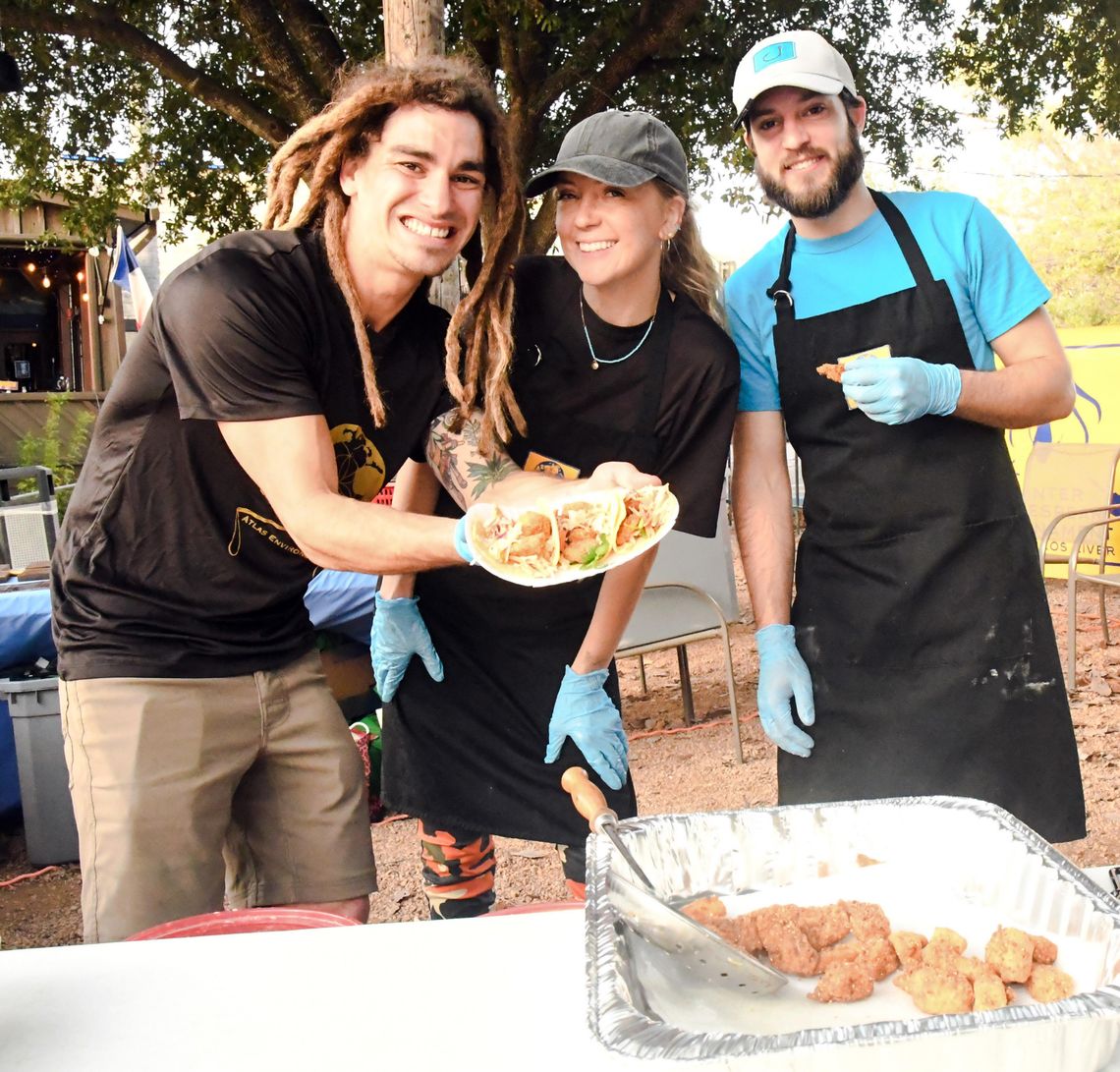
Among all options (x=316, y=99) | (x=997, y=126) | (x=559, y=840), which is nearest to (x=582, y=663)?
(x=559, y=840)

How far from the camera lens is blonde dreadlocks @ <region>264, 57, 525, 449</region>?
1872mm

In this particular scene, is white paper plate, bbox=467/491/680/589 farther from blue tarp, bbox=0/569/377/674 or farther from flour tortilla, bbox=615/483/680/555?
blue tarp, bbox=0/569/377/674

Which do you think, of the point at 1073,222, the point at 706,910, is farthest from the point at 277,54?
the point at 1073,222

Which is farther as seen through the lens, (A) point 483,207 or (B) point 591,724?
(B) point 591,724

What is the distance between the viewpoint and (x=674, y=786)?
4340 mm

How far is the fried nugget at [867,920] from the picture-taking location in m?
1.22

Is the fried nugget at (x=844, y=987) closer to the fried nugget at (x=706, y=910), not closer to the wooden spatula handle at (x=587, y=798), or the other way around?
the fried nugget at (x=706, y=910)

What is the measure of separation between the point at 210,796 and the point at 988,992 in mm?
1302

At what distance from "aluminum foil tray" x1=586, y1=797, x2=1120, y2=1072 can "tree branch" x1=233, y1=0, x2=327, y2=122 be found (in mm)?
6227

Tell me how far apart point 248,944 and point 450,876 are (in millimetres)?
1120

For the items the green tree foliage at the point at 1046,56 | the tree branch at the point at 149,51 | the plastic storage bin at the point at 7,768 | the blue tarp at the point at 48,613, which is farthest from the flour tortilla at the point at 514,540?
the green tree foliage at the point at 1046,56

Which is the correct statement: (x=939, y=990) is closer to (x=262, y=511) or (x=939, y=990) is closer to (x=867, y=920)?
(x=867, y=920)

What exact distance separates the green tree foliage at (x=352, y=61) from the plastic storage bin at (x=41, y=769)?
13.2 ft

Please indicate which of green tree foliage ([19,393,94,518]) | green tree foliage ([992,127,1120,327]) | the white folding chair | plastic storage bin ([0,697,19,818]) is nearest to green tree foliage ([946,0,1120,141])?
the white folding chair
